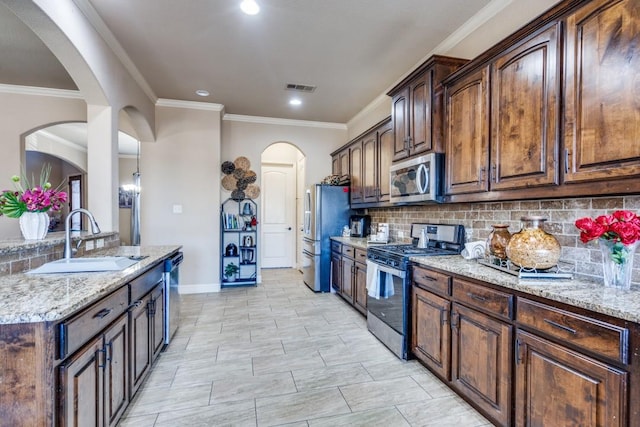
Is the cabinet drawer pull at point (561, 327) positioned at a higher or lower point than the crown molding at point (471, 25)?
lower

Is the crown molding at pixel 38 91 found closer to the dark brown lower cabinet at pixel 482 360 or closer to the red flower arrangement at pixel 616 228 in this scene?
the dark brown lower cabinet at pixel 482 360

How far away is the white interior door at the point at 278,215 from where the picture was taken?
6.82 metres

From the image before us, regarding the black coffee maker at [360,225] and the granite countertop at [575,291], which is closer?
the granite countertop at [575,291]

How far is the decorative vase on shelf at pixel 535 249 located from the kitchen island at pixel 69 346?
86.3 inches

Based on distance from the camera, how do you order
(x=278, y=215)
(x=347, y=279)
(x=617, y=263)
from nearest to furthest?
1. (x=617, y=263)
2. (x=347, y=279)
3. (x=278, y=215)

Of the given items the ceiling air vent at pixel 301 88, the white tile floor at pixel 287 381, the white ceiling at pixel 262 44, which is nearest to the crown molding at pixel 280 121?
the white ceiling at pixel 262 44

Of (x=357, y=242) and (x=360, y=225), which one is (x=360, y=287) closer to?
(x=357, y=242)

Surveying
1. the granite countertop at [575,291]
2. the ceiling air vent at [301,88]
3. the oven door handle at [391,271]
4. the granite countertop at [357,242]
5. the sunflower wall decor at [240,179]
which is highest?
the ceiling air vent at [301,88]

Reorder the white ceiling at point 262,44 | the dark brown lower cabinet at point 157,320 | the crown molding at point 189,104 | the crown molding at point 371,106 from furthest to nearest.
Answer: the crown molding at point 189,104 → the crown molding at point 371,106 → the white ceiling at point 262,44 → the dark brown lower cabinet at point 157,320

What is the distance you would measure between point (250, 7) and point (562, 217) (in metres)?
2.73

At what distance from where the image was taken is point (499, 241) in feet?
7.06

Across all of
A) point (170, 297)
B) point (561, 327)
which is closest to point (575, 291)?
point (561, 327)

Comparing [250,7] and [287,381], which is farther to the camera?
[250,7]

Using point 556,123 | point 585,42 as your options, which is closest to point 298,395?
point 556,123
